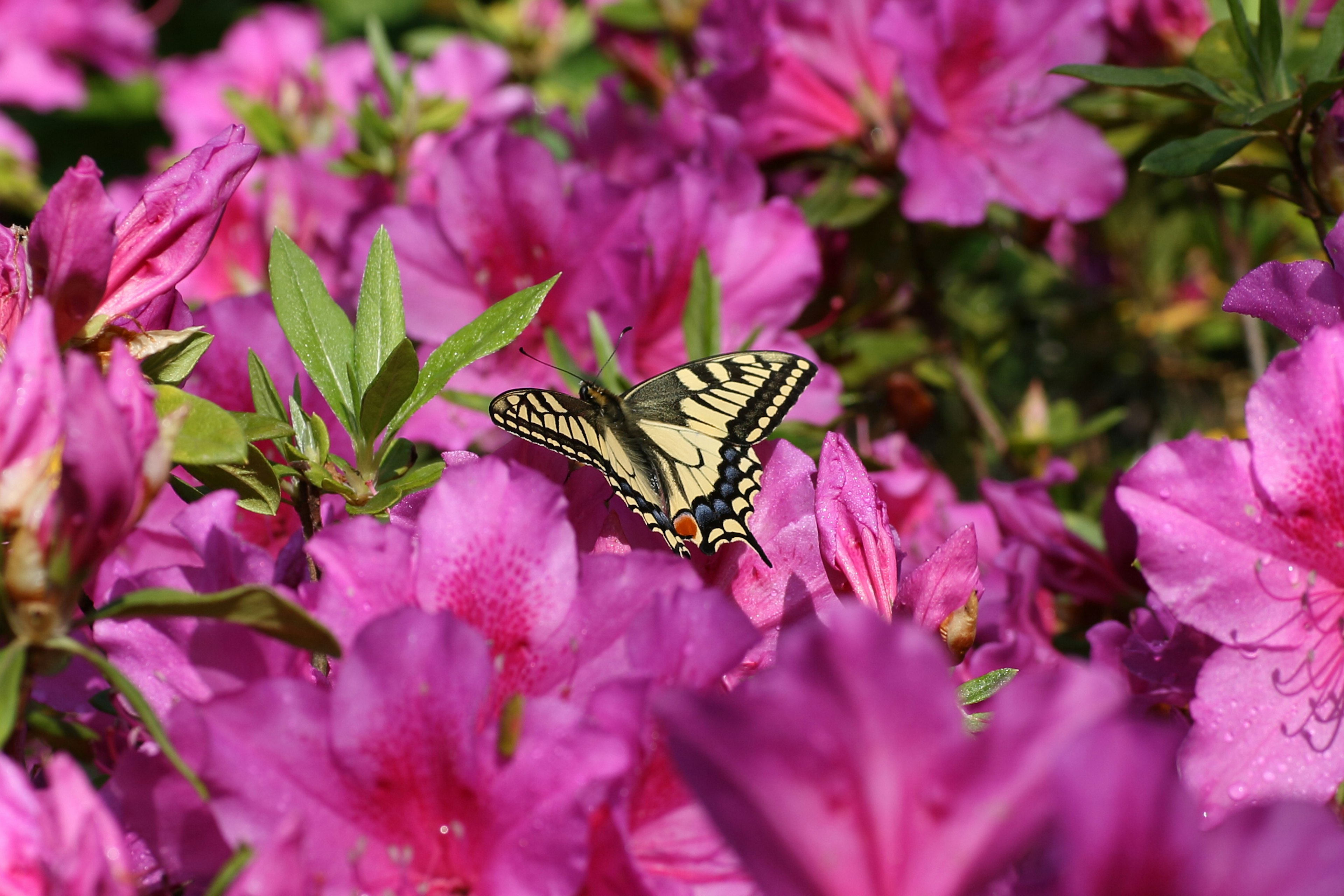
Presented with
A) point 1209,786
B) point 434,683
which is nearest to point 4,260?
point 434,683

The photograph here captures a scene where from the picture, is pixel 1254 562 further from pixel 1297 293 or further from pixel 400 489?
pixel 400 489

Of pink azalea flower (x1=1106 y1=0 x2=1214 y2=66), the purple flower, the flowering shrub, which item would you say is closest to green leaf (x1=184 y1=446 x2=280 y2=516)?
the flowering shrub

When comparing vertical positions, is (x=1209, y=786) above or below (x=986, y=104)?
below

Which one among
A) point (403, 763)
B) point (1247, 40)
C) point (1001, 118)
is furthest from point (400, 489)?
point (1001, 118)

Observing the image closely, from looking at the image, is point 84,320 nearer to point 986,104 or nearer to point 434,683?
point 434,683

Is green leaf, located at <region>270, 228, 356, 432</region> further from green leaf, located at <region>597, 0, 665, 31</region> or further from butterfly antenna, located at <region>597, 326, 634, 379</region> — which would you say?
green leaf, located at <region>597, 0, 665, 31</region>

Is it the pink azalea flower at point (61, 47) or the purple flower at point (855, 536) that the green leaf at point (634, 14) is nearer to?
the purple flower at point (855, 536)
